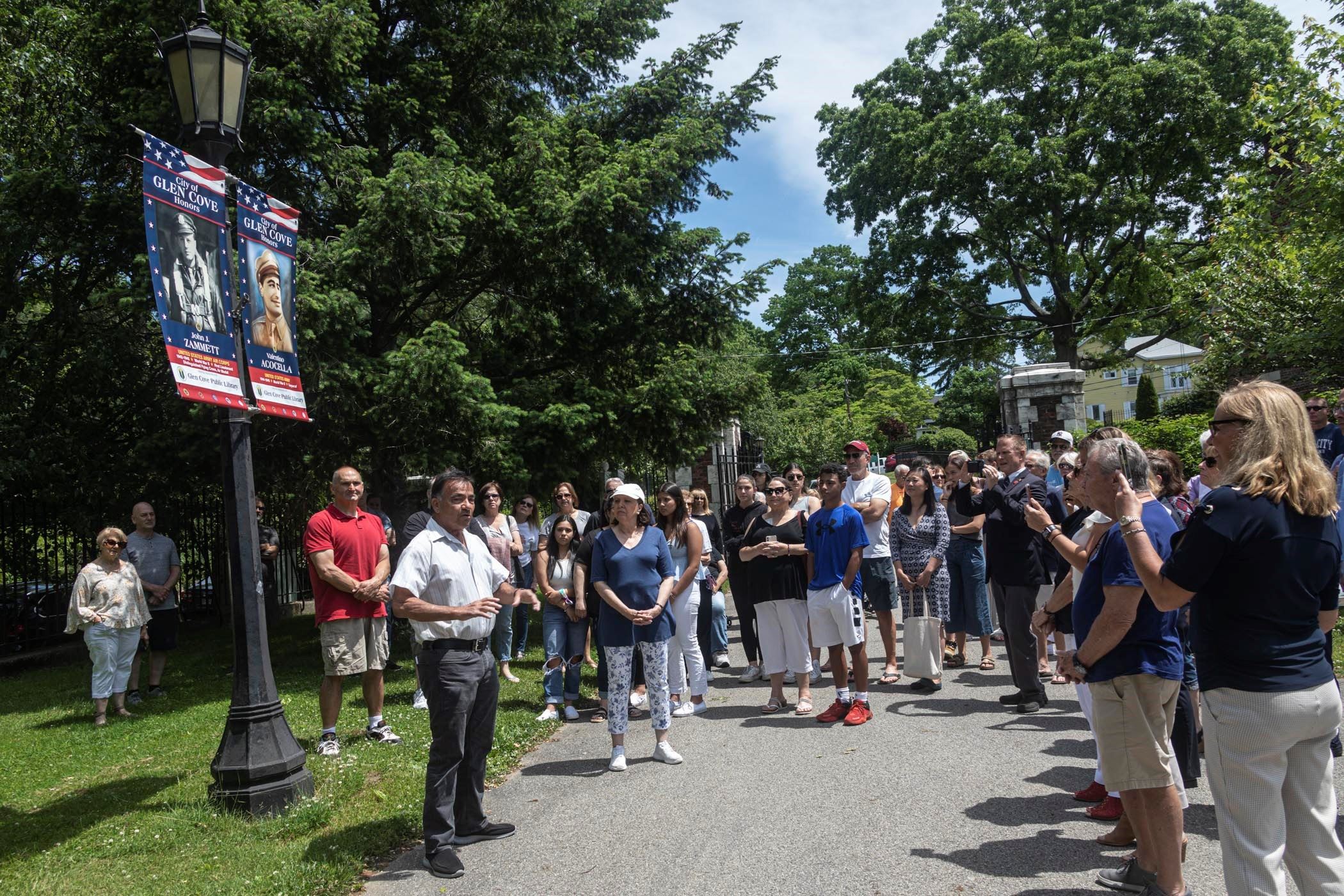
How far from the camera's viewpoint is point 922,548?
28.4 feet

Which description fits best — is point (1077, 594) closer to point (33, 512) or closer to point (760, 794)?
point (760, 794)

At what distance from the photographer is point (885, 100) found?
1308 inches

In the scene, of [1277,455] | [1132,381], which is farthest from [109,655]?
[1132,381]

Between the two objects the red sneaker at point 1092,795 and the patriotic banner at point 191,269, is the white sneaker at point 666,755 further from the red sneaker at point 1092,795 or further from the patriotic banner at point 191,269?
the patriotic banner at point 191,269

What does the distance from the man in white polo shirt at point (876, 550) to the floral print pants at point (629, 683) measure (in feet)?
9.85

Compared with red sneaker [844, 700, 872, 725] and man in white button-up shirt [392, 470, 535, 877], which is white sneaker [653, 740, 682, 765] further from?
man in white button-up shirt [392, 470, 535, 877]

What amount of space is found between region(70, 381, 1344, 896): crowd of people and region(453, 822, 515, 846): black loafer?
1cm

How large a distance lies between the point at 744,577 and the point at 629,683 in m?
3.24

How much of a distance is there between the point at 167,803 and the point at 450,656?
2691mm

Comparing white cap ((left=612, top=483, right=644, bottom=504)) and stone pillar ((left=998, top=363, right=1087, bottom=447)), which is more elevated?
stone pillar ((left=998, top=363, right=1087, bottom=447))

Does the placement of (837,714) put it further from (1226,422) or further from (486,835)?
(1226,422)

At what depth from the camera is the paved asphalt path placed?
4.29m

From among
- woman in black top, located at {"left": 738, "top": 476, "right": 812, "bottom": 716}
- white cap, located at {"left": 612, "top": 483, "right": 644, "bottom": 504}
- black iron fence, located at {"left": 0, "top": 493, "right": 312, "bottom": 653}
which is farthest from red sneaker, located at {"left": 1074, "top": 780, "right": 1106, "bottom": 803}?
black iron fence, located at {"left": 0, "top": 493, "right": 312, "bottom": 653}

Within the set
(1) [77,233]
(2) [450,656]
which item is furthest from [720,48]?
(2) [450,656]
